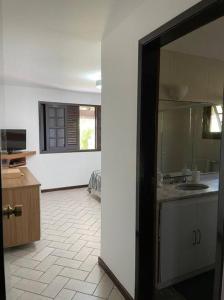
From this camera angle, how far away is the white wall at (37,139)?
494cm

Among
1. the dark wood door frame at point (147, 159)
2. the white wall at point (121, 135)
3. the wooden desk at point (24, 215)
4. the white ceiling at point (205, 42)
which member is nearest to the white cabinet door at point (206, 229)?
the dark wood door frame at point (147, 159)

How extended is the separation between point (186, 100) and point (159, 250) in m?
1.70

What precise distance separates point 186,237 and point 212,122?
159 cm

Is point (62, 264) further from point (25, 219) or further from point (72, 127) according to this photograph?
point (72, 127)

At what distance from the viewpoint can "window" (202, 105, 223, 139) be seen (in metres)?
3.01

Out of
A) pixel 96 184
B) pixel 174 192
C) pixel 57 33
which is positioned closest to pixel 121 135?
pixel 174 192

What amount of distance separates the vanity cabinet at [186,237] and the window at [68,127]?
3.93 m

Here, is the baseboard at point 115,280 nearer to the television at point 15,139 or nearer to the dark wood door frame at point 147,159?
→ the dark wood door frame at point 147,159

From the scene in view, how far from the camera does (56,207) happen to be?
4.45m

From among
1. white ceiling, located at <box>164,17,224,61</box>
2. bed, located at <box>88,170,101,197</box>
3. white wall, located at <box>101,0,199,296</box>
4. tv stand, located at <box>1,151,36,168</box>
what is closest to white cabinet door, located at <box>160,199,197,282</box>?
white wall, located at <box>101,0,199,296</box>

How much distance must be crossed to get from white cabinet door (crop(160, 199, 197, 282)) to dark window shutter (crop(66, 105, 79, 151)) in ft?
13.0

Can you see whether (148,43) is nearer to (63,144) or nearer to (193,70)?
(193,70)

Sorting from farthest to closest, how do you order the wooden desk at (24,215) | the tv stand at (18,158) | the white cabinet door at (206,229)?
the tv stand at (18,158) < the wooden desk at (24,215) < the white cabinet door at (206,229)

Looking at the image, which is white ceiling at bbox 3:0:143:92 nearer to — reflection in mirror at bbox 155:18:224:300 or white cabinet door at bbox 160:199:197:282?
reflection in mirror at bbox 155:18:224:300
